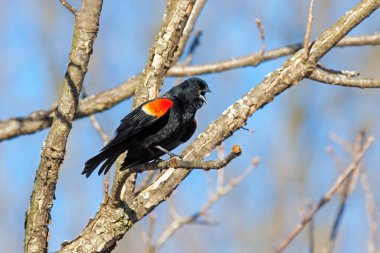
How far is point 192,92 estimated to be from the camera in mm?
3869

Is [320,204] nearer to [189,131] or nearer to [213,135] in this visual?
[213,135]

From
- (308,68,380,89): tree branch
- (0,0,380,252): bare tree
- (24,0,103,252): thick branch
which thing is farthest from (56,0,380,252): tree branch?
(24,0,103,252): thick branch

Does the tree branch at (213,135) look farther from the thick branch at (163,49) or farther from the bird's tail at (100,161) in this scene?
the thick branch at (163,49)

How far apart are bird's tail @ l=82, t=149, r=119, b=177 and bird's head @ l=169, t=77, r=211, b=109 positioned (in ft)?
2.05

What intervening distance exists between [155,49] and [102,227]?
3.50 ft

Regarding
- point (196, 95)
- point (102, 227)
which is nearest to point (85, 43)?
point (102, 227)

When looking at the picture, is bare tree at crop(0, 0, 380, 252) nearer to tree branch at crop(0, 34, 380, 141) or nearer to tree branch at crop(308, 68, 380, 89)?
tree branch at crop(308, 68, 380, 89)

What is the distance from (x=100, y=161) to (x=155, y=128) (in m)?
0.46

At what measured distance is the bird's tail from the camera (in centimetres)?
321

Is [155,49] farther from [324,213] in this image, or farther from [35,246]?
[324,213]

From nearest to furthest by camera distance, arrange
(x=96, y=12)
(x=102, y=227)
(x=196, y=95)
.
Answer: (x=96, y=12) < (x=102, y=227) < (x=196, y=95)

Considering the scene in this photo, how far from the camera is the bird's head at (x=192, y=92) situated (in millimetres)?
3802

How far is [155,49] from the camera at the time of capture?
3.58 m

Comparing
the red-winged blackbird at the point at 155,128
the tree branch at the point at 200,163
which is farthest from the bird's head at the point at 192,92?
the tree branch at the point at 200,163
